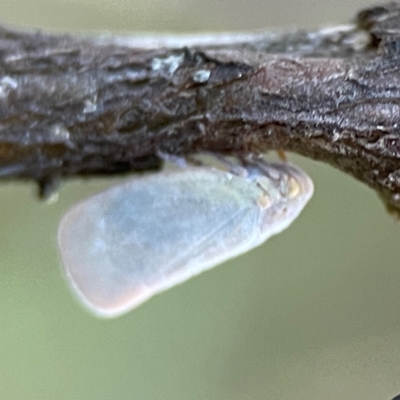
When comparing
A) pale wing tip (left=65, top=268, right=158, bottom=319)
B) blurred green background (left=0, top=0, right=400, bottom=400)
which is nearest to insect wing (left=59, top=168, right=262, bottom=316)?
pale wing tip (left=65, top=268, right=158, bottom=319)

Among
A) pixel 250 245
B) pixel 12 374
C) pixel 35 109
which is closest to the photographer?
pixel 35 109

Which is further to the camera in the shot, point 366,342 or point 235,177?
point 366,342

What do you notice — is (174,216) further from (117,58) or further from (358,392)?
(358,392)

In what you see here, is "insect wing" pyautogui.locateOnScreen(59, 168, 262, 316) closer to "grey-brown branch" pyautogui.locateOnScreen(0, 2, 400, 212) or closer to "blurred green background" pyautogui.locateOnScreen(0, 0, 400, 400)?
"grey-brown branch" pyautogui.locateOnScreen(0, 2, 400, 212)

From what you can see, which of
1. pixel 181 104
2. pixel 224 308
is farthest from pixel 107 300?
pixel 224 308

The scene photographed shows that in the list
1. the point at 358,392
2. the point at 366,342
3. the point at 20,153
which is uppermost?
the point at 20,153

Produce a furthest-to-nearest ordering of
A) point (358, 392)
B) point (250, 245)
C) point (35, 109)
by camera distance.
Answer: point (358, 392)
point (250, 245)
point (35, 109)

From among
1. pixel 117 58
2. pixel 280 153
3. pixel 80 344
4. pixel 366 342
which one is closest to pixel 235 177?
pixel 280 153
